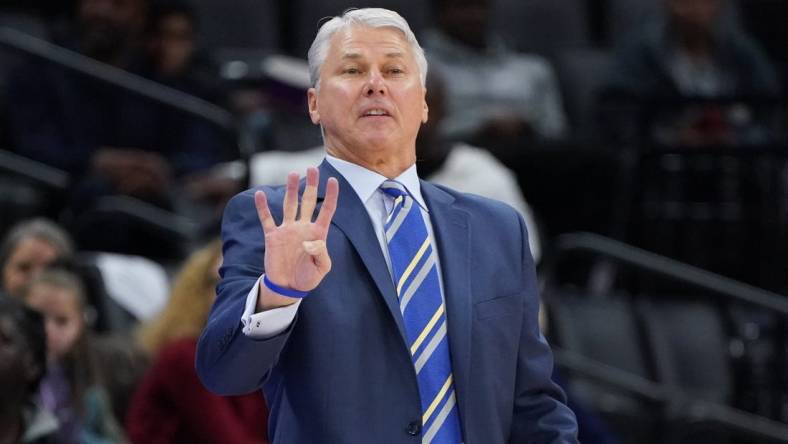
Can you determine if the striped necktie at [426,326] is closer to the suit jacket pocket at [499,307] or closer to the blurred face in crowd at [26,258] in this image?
the suit jacket pocket at [499,307]

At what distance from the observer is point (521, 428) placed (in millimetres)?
3170

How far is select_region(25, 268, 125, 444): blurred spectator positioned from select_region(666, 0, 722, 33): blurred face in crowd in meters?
4.17

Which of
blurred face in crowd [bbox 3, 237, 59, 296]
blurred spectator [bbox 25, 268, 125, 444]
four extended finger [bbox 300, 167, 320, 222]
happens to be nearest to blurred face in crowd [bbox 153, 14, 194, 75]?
blurred face in crowd [bbox 3, 237, 59, 296]

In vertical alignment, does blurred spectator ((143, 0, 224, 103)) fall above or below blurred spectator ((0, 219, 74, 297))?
above

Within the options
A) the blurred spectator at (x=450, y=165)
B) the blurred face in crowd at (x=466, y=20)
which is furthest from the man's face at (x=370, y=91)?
the blurred face in crowd at (x=466, y=20)

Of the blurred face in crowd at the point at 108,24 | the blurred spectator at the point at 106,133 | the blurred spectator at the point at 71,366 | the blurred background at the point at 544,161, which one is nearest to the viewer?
the blurred spectator at the point at 71,366

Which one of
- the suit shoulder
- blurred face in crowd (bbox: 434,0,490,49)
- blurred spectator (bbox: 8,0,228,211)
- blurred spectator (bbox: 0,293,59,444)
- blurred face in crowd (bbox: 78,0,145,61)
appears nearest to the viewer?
the suit shoulder

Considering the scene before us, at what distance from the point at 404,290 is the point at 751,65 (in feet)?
21.8

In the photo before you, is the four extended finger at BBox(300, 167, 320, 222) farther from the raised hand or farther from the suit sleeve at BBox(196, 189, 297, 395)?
the suit sleeve at BBox(196, 189, 297, 395)

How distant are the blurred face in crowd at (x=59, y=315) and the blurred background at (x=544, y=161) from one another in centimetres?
63

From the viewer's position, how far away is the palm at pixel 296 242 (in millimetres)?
2850

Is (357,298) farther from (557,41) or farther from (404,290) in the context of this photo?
(557,41)

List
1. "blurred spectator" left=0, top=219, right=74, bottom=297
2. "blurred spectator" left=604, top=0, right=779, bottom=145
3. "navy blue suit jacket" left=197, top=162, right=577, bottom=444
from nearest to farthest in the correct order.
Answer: "navy blue suit jacket" left=197, top=162, right=577, bottom=444 < "blurred spectator" left=0, top=219, right=74, bottom=297 < "blurred spectator" left=604, top=0, right=779, bottom=145

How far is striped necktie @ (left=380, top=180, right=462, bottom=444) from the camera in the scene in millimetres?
3061
